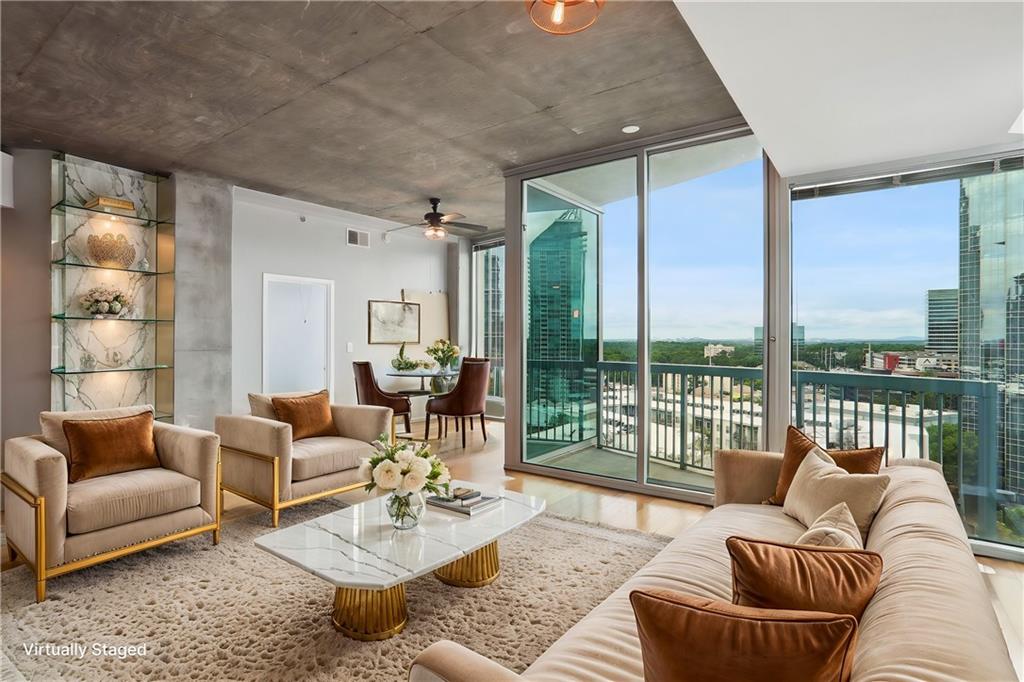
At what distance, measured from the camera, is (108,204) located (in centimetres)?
451

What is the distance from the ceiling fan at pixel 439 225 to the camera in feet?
18.6

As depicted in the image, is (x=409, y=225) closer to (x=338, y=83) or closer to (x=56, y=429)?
(x=338, y=83)

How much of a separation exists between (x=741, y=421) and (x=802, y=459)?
4.88 feet

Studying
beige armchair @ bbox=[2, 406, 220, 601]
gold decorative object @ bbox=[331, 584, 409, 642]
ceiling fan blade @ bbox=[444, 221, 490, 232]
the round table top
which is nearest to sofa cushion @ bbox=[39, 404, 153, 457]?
beige armchair @ bbox=[2, 406, 220, 601]

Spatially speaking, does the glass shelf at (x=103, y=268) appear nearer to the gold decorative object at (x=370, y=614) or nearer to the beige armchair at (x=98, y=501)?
the beige armchair at (x=98, y=501)

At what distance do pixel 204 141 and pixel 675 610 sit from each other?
Result: 15.3 ft

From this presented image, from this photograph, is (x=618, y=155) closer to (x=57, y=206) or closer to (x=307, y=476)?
(x=307, y=476)

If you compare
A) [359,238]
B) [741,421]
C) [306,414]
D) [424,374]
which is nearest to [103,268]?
[306,414]

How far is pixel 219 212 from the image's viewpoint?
209 inches

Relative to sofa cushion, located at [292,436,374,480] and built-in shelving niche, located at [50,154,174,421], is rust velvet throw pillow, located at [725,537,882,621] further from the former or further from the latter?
built-in shelving niche, located at [50,154,174,421]

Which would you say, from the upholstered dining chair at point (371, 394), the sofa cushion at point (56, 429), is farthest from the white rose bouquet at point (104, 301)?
the upholstered dining chair at point (371, 394)

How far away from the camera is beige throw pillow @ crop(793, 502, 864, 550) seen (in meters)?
1.42

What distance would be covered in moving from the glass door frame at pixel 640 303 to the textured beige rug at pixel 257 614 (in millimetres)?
1239

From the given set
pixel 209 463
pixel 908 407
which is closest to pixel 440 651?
pixel 209 463
